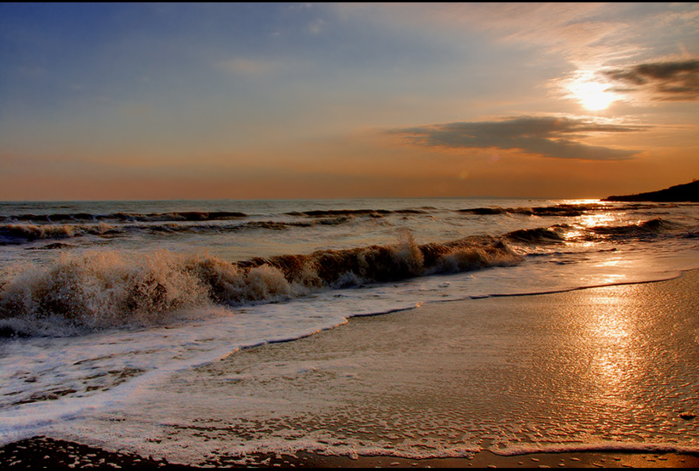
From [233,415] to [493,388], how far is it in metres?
1.85

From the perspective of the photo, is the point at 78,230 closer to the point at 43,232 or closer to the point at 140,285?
the point at 43,232

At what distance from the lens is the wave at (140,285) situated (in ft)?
17.9

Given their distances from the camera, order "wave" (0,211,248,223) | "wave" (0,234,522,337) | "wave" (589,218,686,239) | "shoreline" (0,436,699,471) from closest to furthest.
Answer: "shoreline" (0,436,699,471), "wave" (0,234,522,337), "wave" (589,218,686,239), "wave" (0,211,248,223)

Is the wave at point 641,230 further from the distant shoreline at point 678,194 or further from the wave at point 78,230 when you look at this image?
the distant shoreline at point 678,194

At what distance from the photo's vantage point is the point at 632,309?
5582mm

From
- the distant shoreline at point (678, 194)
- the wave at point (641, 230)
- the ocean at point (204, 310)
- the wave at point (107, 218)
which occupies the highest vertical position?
the distant shoreline at point (678, 194)

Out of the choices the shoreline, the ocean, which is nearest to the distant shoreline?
the ocean

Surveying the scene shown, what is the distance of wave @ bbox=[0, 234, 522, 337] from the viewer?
547cm

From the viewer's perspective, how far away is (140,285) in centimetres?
602

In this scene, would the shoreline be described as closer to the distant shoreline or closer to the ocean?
the ocean

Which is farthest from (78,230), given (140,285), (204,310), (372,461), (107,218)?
(372,461)

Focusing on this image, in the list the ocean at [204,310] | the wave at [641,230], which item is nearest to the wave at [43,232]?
the ocean at [204,310]

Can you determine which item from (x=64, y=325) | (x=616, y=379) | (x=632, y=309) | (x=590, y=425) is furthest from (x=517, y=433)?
(x=64, y=325)

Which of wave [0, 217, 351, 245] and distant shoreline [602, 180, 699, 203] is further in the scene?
distant shoreline [602, 180, 699, 203]
